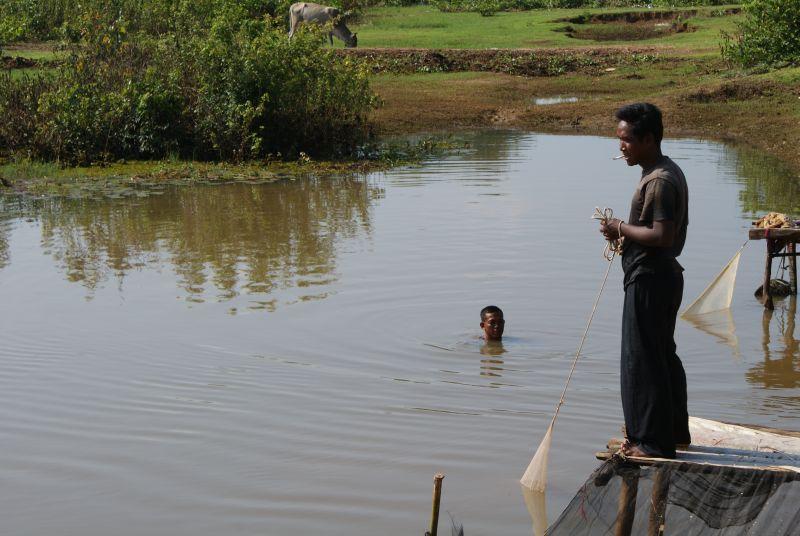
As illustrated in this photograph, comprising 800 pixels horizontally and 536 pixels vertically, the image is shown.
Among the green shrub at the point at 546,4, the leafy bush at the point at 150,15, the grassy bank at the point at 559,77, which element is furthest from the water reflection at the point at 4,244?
the green shrub at the point at 546,4

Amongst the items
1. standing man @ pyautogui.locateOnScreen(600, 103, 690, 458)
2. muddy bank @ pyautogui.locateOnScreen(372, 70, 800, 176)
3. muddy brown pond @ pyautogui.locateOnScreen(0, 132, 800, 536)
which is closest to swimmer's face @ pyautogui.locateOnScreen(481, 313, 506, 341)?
muddy brown pond @ pyautogui.locateOnScreen(0, 132, 800, 536)

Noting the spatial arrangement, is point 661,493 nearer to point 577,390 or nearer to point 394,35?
point 577,390

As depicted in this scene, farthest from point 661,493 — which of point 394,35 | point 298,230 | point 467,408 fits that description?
point 394,35

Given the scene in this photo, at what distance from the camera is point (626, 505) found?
14.7 ft

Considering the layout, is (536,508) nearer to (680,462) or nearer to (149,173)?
(680,462)

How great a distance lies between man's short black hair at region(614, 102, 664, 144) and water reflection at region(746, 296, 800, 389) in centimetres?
340

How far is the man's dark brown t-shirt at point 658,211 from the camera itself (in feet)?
15.4

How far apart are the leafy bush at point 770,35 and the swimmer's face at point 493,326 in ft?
58.4

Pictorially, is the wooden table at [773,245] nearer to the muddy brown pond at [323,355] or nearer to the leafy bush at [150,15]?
the muddy brown pond at [323,355]

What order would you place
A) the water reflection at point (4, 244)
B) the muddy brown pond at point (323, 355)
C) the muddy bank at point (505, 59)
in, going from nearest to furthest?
the muddy brown pond at point (323, 355) → the water reflection at point (4, 244) → the muddy bank at point (505, 59)

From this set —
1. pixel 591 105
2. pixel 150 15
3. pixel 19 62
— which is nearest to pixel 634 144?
pixel 150 15

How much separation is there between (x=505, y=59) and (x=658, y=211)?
85.1 feet

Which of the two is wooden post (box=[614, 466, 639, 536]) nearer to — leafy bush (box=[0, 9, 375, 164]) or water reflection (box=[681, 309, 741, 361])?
water reflection (box=[681, 309, 741, 361])

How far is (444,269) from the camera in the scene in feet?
36.9
